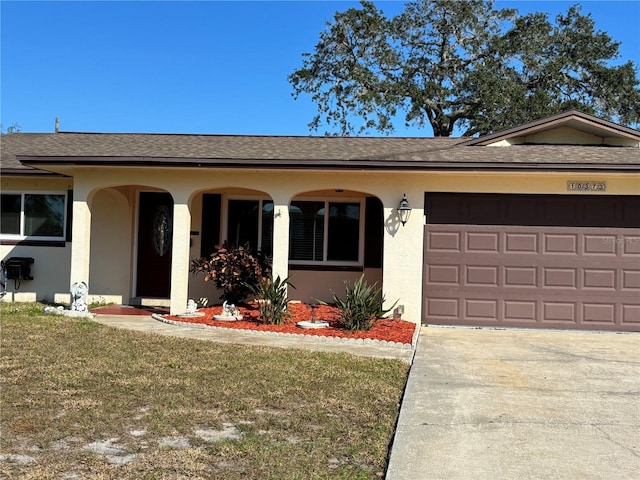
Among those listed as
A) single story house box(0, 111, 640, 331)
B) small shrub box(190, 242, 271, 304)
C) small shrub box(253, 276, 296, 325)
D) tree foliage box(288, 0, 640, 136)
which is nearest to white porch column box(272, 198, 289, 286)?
single story house box(0, 111, 640, 331)

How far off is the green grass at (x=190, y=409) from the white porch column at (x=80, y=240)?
330 cm

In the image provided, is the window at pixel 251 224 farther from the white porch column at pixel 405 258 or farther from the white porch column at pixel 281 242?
the white porch column at pixel 405 258

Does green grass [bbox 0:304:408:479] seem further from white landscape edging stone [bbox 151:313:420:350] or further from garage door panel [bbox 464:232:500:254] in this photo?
garage door panel [bbox 464:232:500:254]

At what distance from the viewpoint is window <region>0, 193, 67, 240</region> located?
1295 cm

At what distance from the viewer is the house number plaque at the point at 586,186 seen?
1058 cm

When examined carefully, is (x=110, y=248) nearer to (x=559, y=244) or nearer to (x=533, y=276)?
(x=533, y=276)

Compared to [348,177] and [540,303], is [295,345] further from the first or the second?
[540,303]

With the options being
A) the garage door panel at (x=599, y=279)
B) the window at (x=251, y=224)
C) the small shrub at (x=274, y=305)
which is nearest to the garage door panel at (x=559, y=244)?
the garage door panel at (x=599, y=279)

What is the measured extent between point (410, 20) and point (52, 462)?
3141 cm

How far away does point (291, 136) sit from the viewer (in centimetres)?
1459

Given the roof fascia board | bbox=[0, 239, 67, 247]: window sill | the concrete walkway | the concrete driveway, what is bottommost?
the concrete driveway

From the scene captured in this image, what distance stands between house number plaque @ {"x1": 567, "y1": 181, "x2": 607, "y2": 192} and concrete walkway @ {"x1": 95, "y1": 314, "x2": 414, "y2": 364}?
485 centimetres

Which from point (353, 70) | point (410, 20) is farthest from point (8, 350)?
point (410, 20)

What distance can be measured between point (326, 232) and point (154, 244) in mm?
3994
